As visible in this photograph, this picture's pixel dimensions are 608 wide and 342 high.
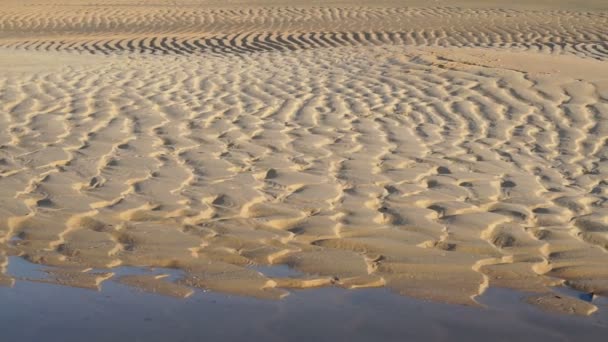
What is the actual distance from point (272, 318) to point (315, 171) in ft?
7.95

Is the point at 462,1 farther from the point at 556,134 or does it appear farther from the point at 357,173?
the point at 357,173

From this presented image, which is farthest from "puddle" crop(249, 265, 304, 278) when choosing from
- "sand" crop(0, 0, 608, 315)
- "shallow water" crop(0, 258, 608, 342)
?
"shallow water" crop(0, 258, 608, 342)

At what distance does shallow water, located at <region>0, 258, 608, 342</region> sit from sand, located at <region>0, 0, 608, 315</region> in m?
0.12

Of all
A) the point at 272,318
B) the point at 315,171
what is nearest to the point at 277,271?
the point at 272,318

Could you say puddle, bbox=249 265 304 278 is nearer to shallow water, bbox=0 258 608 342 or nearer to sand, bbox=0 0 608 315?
sand, bbox=0 0 608 315

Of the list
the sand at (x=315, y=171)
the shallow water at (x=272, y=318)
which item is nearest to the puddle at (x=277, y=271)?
the sand at (x=315, y=171)

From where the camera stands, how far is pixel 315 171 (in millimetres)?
6051

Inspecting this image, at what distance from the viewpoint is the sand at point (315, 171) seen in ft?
14.4

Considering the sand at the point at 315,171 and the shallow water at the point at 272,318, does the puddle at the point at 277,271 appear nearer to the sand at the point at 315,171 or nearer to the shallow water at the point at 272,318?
the sand at the point at 315,171

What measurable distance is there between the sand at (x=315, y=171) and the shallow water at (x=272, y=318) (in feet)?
0.39

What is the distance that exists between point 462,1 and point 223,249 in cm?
2010

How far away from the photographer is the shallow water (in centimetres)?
354

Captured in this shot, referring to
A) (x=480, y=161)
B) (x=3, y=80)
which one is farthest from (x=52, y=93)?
(x=480, y=161)

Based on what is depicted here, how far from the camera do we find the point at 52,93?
348 inches
